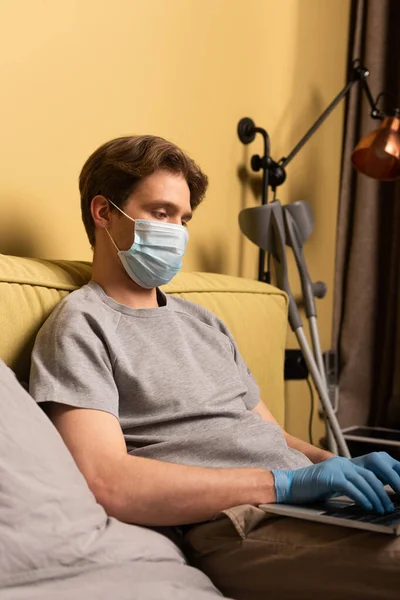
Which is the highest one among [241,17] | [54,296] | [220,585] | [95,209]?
[241,17]

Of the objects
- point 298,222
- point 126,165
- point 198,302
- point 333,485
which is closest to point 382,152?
point 298,222

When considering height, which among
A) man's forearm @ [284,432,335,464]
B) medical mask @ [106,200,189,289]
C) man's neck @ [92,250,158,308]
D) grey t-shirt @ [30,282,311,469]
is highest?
medical mask @ [106,200,189,289]

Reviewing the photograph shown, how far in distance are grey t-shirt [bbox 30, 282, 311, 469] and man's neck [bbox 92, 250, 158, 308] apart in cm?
3

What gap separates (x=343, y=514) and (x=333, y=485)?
60 mm

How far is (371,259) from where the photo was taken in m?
2.81

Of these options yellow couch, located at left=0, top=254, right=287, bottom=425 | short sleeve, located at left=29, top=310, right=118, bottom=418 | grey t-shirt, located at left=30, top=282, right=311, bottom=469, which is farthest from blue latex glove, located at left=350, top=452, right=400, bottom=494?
yellow couch, located at left=0, top=254, right=287, bottom=425

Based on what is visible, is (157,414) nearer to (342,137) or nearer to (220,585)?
(220,585)

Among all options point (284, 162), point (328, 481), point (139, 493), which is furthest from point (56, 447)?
point (284, 162)

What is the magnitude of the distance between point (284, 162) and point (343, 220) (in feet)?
1.84

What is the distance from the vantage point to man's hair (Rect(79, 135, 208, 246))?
1.44 meters

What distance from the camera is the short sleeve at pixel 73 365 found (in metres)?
1.13

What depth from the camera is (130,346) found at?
132 cm

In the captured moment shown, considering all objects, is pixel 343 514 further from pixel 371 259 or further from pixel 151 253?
pixel 371 259

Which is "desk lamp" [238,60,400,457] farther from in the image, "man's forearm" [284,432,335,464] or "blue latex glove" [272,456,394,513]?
"blue latex glove" [272,456,394,513]
